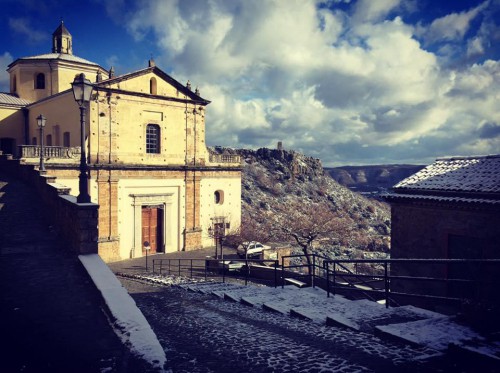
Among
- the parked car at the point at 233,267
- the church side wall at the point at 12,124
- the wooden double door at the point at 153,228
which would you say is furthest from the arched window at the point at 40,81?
the parked car at the point at 233,267

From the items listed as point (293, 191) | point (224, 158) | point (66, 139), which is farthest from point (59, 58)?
point (293, 191)

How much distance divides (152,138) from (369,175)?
7831 centimetres

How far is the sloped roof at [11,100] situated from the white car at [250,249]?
20.8m

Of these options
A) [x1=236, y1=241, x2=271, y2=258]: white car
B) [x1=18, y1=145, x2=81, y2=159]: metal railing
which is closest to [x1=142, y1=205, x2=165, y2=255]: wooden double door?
[x1=236, y1=241, x2=271, y2=258]: white car

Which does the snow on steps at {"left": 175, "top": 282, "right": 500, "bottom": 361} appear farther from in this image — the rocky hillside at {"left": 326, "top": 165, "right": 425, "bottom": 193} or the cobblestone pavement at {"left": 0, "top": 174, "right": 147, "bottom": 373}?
the rocky hillside at {"left": 326, "top": 165, "right": 425, "bottom": 193}

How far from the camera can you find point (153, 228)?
26109 mm

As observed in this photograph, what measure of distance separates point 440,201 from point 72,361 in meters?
11.5

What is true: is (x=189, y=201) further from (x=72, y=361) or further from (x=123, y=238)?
(x=72, y=361)

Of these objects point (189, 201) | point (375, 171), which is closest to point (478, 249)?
point (189, 201)

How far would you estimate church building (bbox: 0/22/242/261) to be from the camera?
2342 centimetres

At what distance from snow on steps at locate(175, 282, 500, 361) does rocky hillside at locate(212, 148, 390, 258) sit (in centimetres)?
3308

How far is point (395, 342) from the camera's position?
17.9 feet

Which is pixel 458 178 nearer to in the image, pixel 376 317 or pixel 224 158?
pixel 376 317

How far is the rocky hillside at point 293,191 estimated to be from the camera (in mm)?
50750
